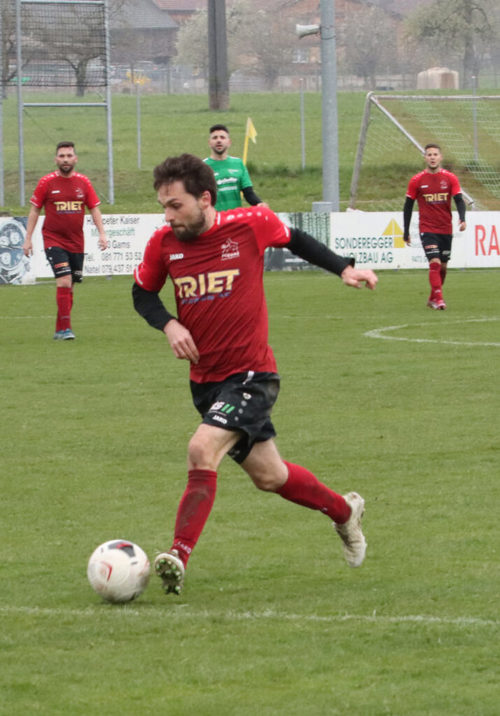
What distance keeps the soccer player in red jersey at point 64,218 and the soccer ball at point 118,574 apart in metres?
10.1

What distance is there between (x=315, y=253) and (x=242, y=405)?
0.79 metres

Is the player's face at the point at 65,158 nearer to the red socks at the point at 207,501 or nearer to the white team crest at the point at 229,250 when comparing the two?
the white team crest at the point at 229,250

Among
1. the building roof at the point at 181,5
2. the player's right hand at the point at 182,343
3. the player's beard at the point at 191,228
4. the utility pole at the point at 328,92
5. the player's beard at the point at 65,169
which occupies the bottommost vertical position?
the player's right hand at the point at 182,343

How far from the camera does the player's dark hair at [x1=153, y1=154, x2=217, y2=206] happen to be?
596 centimetres

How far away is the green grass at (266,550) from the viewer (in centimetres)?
468

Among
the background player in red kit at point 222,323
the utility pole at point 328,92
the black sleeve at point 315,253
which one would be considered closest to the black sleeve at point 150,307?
the background player in red kit at point 222,323

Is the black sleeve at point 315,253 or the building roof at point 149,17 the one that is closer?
the black sleeve at point 315,253

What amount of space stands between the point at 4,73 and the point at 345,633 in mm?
28015

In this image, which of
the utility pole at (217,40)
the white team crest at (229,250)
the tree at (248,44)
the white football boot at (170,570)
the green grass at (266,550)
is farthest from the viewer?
the tree at (248,44)

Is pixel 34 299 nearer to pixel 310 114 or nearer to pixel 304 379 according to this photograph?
pixel 304 379

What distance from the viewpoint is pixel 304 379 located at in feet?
41.6

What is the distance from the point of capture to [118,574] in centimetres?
566

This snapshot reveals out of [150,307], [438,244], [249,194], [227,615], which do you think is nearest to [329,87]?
[438,244]

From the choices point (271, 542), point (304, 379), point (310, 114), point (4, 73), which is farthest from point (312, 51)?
point (271, 542)
